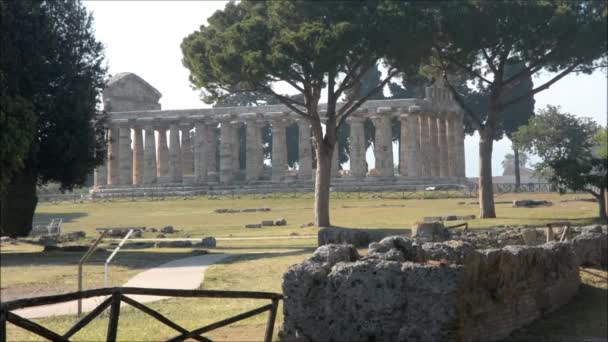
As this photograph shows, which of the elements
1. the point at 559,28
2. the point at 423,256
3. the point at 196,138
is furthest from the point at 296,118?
the point at 423,256

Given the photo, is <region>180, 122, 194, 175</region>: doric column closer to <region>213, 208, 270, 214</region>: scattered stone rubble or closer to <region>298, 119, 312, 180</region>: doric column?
<region>298, 119, 312, 180</region>: doric column

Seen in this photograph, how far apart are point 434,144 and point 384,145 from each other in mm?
4706

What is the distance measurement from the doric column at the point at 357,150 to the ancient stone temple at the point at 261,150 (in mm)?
84

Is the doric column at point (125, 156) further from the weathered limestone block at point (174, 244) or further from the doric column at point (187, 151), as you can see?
the weathered limestone block at point (174, 244)

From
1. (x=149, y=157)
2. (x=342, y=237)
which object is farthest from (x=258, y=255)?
(x=149, y=157)

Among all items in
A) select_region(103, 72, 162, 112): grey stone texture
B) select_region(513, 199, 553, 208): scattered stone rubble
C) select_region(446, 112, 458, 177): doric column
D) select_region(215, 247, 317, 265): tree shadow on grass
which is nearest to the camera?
select_region(215, 247, 317, 265): tree shadow on grass

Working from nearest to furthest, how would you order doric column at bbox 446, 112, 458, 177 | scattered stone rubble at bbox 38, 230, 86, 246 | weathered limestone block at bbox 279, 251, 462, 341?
weathered limestone block at bbox 279, 251, 462, 341, scattered stone rubble at bbox 38, 230, 86, 246, doric column at bbox 446, 112, 458, 177

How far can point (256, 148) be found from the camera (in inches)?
3019

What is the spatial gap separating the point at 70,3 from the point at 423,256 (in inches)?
1072

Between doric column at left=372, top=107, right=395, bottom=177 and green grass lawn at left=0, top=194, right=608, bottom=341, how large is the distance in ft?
46.3

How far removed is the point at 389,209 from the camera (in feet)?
153

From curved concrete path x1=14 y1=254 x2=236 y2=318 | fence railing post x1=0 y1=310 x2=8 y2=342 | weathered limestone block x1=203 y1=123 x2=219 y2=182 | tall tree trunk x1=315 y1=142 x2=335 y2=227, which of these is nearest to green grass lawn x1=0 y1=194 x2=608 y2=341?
curved concrete path x1=14 y1=254 x2=236 y2=318

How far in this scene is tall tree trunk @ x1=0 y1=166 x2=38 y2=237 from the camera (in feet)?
106

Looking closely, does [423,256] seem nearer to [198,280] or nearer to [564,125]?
[198,280]
